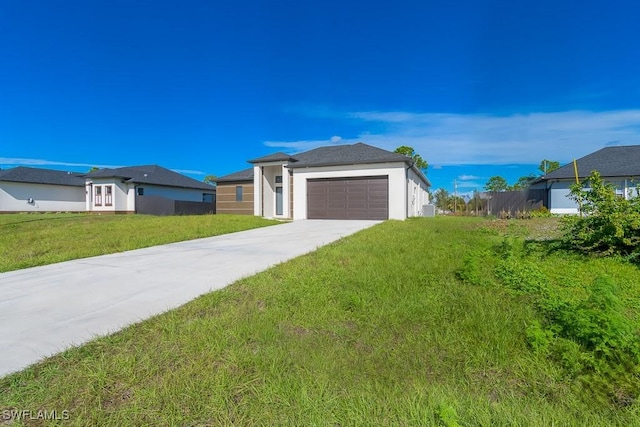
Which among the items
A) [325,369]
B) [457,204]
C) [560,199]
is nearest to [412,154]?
[457,204]

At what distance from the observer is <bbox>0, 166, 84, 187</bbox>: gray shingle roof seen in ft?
92.1

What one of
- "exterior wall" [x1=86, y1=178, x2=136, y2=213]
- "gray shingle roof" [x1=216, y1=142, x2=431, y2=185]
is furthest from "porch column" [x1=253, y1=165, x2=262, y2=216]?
"exterior wall" [x1=86, y1=178, x2=136, y2=213]

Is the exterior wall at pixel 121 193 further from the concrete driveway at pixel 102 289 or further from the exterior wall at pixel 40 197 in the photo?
the concrete driveway at pixel 102 289

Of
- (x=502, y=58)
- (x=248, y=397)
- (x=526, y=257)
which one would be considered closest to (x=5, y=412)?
(x=248, y=397)

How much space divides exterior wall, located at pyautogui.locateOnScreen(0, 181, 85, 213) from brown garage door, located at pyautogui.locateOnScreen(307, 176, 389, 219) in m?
28.9

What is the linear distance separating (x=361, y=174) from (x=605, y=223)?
11.4 meters

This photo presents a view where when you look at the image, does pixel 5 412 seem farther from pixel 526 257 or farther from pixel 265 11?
pixel 265 11

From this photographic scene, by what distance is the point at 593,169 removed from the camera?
2050 centimetres

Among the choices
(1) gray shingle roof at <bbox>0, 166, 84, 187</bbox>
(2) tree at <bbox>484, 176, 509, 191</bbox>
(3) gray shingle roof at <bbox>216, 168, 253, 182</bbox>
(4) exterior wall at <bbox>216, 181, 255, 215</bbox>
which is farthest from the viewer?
(2) tree at <bbox>484, 176, 509, 191</bbox>

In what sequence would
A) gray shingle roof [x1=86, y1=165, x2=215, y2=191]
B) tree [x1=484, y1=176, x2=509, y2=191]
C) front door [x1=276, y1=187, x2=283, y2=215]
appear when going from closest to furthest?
front door [x1=276, y1=187, x2=283, y2=215] → gray shingle roof [x1=86, y1=165, x2=215, y2=191] → tree [x1=484, y1=176, x2=509, y2=191]

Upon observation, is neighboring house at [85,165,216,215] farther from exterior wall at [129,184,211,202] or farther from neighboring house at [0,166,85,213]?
neighboring house at [0,166,85,213]

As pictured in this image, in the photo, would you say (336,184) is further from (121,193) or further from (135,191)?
(121,193)

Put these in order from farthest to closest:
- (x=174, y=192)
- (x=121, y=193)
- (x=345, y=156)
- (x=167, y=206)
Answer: (x=174, y=192)
(x=121, y=193)
(x=167, y=206)
(x=345, y=156)

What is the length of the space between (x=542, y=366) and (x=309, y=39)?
15728 millimetres
